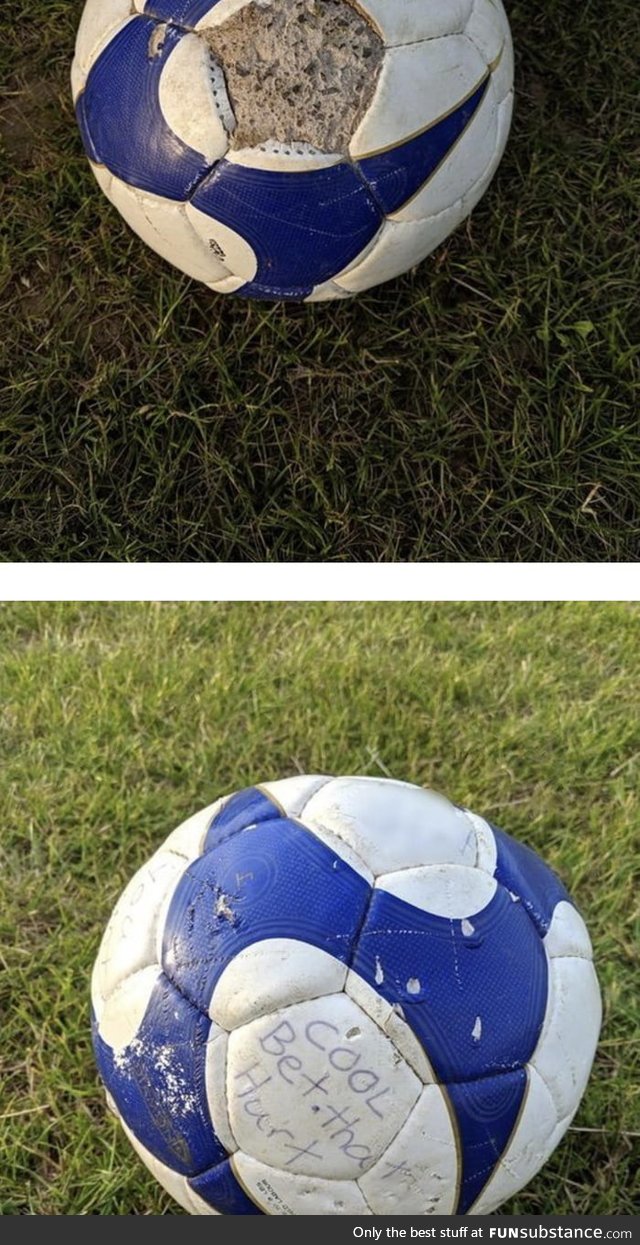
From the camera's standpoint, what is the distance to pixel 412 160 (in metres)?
2.34

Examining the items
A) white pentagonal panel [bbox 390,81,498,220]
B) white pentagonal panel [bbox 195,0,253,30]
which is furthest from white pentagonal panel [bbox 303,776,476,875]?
white pentagonal panel [bbox 195,0,253,30]

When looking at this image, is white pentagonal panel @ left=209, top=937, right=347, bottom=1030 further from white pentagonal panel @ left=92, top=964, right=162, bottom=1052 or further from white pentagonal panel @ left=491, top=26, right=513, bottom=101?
white pentagonal panel @ left=491, top=26, right=513, bottom=101

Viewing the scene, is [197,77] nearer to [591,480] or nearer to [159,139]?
[159,139]

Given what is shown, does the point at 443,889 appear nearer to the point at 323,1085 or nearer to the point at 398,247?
the point at 323,1085

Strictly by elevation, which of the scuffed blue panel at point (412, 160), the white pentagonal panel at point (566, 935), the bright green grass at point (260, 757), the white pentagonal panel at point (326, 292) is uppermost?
the scuffed blue panel at point (412, 160)

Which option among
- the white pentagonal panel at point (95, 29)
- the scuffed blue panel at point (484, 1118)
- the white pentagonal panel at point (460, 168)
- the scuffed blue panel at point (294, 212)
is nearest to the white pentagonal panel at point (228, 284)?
the scuffed blue panel at point (294, 212)

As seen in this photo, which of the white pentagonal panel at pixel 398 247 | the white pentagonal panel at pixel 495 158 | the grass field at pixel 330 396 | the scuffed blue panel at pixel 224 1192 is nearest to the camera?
the scuffed blue panel at pixel 224 1192

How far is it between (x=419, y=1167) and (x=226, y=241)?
1819mm

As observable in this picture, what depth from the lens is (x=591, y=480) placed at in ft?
10.0

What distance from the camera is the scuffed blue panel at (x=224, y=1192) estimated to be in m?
1.92

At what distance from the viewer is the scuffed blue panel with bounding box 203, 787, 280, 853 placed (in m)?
2.08

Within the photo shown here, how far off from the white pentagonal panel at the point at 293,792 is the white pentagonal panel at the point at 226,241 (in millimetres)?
1121

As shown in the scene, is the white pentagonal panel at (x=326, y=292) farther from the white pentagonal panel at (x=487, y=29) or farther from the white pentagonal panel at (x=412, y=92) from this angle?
the white pentagonal panel at (x=487, y=29)

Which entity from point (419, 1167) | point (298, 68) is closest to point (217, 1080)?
point (419, 1167)
